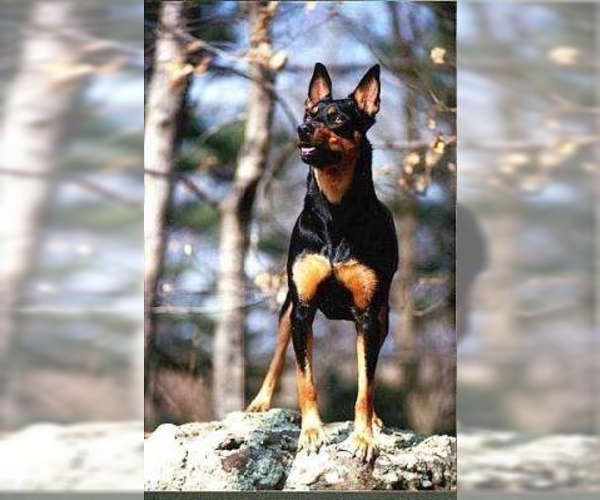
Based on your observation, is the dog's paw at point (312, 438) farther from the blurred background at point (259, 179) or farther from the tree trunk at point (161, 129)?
the tree trunk at point (161, 129)

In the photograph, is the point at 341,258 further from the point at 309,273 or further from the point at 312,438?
the point at 312,438

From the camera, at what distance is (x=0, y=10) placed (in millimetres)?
5805

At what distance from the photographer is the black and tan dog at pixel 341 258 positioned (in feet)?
18.7

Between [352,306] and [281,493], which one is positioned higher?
[352,306]

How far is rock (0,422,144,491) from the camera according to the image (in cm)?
578

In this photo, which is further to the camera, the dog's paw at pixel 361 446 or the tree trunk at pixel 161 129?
the tree trunk at pixel 161 129

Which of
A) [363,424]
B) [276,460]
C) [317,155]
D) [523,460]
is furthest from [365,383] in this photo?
[317,155]

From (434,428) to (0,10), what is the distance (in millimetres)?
3020

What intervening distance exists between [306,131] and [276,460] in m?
1.63

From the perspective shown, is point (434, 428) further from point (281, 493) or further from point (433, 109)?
point (433, 109)

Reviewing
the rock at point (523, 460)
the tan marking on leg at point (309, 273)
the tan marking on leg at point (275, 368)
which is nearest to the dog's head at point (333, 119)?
the tan marking on leg at point (309, 273)

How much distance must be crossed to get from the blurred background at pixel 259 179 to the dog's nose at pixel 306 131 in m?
0.15

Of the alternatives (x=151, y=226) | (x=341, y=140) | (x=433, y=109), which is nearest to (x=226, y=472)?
(x=151, y=226)

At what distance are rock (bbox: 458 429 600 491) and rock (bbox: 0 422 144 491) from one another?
1.67 m
